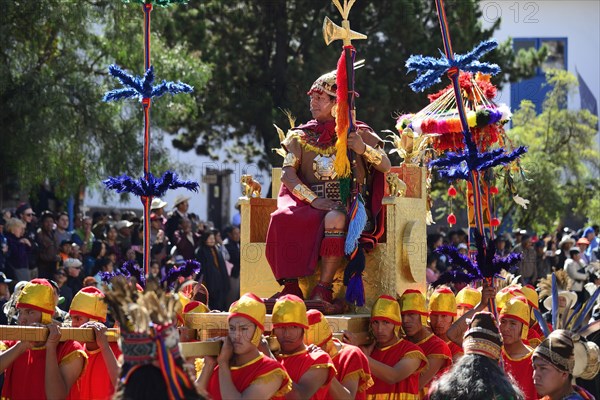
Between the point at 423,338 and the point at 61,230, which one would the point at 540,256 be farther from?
the point at 423,338

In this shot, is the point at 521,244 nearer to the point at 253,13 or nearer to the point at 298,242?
the point at 253,13

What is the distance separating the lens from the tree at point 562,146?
27.5 meters

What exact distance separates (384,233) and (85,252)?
23.1 feet

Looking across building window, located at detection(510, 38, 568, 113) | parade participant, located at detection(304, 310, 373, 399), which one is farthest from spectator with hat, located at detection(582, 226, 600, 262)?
parade participant, located at detection(304, 310, 373, 399)

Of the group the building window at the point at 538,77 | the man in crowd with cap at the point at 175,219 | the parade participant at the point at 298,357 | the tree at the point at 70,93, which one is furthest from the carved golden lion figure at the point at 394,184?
the building window at the point at 538,77

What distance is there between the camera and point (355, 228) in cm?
868

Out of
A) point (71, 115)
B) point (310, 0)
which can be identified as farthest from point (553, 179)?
point (71, 115)

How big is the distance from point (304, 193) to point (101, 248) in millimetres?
6807

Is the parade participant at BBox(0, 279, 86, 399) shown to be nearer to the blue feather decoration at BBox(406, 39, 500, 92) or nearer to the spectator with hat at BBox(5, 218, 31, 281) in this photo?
the blue feather decoration at BBox(406, 39, 500, 92)

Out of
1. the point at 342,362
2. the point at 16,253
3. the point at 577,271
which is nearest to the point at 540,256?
the point at 577,271

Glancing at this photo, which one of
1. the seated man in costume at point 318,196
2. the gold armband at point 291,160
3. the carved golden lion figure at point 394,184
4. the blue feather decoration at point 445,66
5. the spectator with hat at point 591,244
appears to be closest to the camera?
the blue feather decoration at point 445,66

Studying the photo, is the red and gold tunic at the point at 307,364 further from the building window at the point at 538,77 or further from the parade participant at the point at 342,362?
the building window at the point at 538,77

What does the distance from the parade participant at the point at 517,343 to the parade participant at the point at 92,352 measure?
254 centimetres

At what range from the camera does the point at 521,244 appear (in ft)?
63.8
